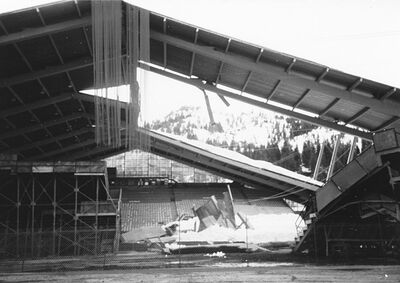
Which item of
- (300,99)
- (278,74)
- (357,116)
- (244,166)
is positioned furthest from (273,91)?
(244,166)

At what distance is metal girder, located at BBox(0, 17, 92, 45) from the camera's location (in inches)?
806

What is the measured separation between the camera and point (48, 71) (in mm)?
25109

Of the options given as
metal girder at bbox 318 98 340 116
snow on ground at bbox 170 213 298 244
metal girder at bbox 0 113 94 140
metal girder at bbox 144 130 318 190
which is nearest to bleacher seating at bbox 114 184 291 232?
snow on ground at bbox 170 213 298 244

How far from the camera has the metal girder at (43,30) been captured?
20.5m

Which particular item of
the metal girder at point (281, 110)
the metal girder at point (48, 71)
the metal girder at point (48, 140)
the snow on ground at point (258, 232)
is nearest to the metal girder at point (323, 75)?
the metal girder at point (281, 110)

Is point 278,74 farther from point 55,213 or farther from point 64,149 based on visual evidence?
point 64,149

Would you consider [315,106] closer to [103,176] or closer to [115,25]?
[115,25]

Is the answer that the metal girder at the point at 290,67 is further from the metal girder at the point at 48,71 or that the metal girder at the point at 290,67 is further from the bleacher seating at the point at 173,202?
the bleacher seating at the point at 173,202

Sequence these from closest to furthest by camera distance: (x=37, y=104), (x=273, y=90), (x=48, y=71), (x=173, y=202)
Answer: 1. (x=273, y=90)
2. (x=48, y=71)
3. (x=37, y=104)
4. (x=173, y=202)

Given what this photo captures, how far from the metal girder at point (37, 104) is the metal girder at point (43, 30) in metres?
9.12

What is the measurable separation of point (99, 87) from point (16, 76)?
781 centimetres

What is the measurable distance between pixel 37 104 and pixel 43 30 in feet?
31.2

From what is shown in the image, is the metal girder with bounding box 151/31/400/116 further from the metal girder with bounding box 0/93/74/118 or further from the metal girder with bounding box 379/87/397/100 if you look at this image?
the metal girder with bounding box 0/93/74/118

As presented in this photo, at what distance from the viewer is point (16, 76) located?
2488 cm
